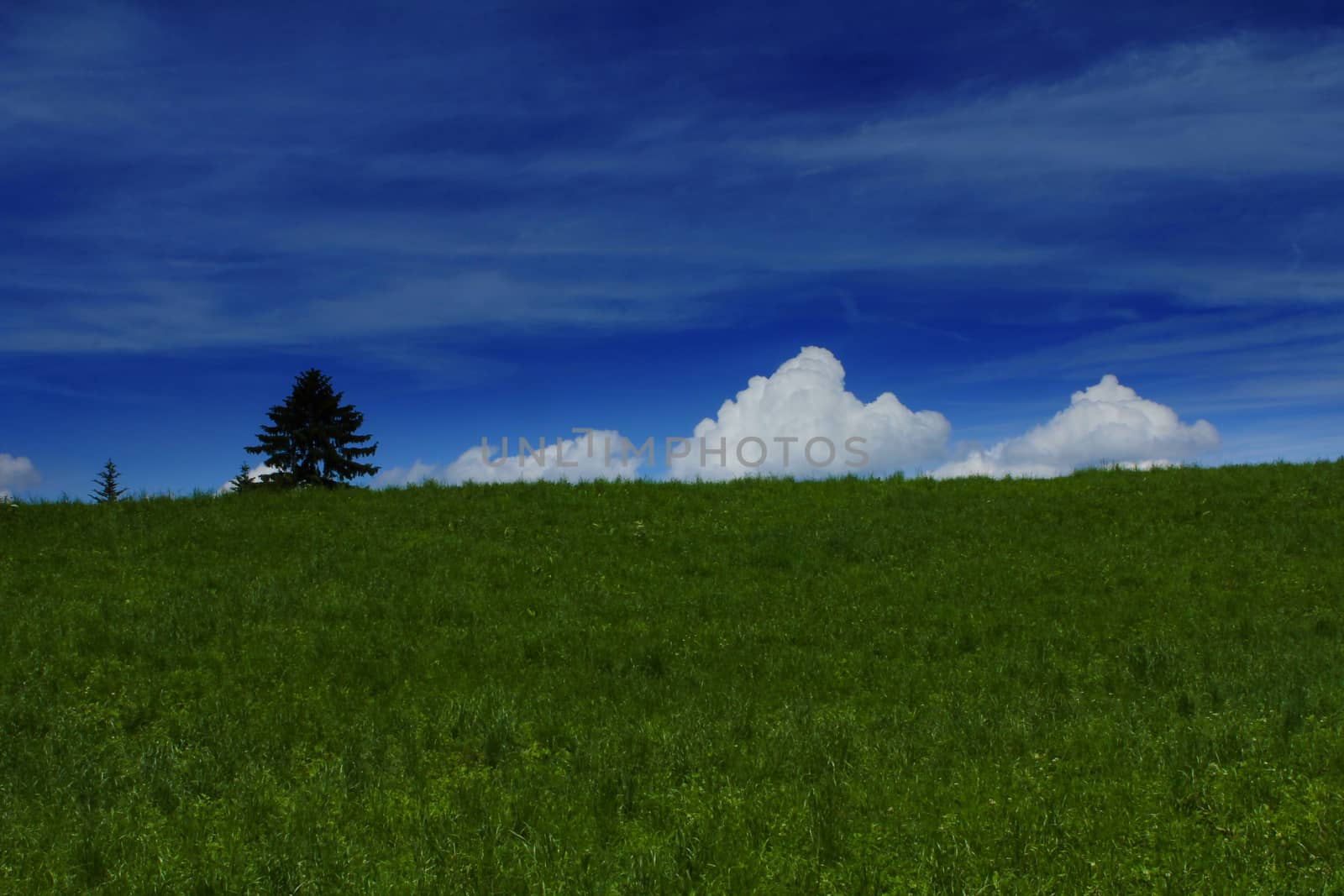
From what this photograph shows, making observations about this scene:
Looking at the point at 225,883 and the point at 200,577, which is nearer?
the point at 225,883

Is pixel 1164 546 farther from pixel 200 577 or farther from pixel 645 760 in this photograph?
pixel 200 577

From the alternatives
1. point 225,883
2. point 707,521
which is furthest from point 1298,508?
point 225,883

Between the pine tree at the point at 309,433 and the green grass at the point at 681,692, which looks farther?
the pine tree at the point at 309,433

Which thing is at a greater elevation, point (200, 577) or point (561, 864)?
point (200, 577)

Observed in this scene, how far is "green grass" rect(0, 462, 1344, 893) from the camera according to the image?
6.54 metres

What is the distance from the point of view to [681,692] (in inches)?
447

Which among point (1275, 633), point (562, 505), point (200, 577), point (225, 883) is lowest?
point (225, 883)

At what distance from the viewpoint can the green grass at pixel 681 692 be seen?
654 centimetres

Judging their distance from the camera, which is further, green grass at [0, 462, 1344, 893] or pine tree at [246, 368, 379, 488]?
pine tree at [246, 368, 379, 488]

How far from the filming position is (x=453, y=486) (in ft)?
77.1

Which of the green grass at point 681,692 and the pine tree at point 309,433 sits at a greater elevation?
the pine tree at point 309,433

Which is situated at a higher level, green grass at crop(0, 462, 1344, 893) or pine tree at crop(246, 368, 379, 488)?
pine tree at crop(246, 368, 379, 488)

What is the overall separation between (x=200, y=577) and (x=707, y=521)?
10368 mm

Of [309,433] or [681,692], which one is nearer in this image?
[681,692]
